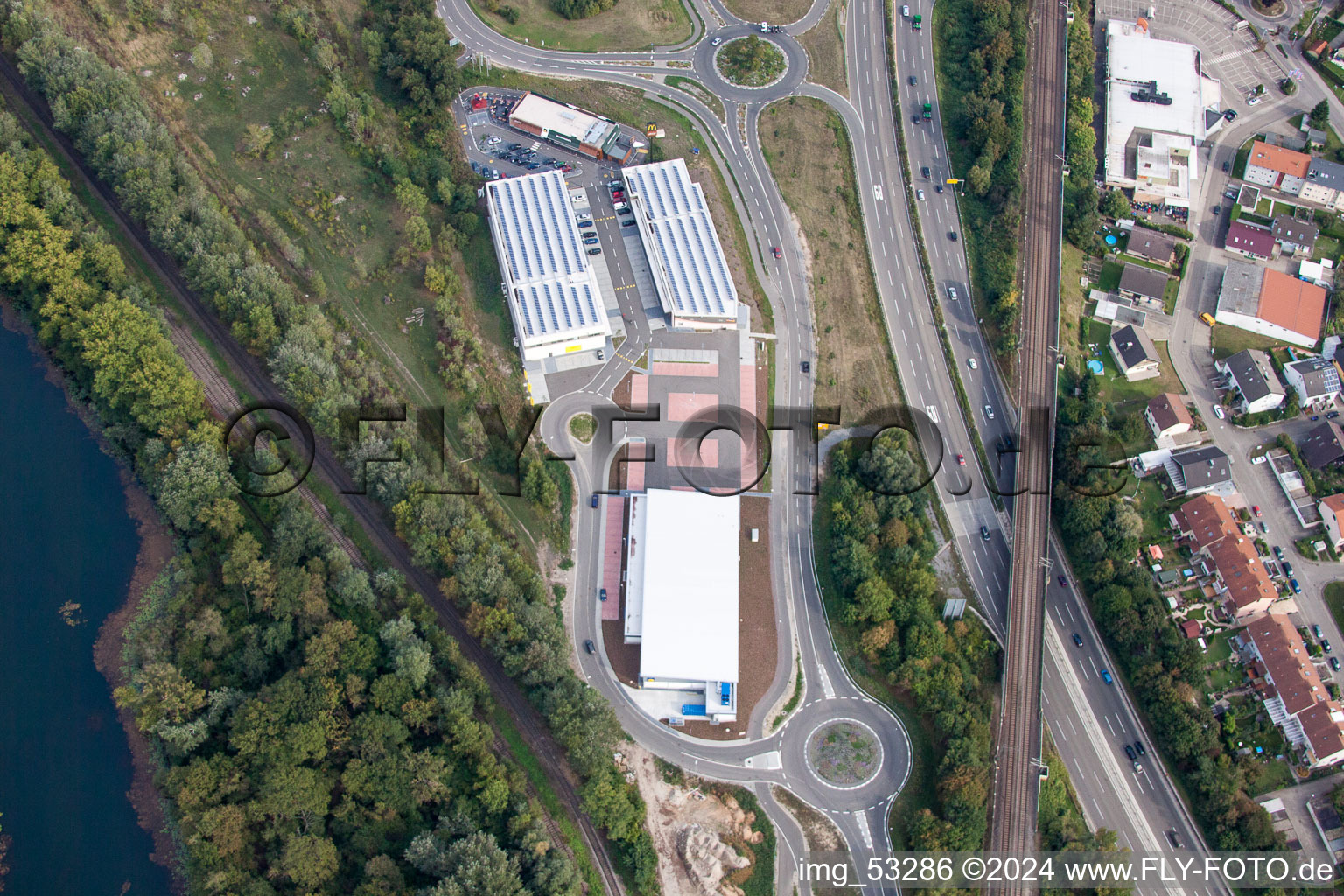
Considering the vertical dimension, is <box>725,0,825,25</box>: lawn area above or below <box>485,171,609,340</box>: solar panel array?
above

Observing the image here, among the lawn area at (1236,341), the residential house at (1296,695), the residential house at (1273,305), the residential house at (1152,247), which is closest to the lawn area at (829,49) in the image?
the residential house at (1152,247)

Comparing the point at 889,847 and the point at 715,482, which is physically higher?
the point at 715,482

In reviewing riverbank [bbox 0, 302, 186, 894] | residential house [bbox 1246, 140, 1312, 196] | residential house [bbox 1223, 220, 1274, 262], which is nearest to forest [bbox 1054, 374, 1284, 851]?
residential house [bbox 1223, 220, 1274, 262]

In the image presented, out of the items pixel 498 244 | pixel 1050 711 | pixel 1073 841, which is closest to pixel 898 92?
pixel 498 244

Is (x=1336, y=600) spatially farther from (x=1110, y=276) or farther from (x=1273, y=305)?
(x=1110, y=276)

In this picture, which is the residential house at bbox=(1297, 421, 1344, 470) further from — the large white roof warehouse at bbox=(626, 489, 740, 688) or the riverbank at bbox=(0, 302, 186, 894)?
the riverbank at bbox=(0, 302, 186, 894)

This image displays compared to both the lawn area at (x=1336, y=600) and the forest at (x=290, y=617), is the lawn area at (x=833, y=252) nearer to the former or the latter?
the forest at (x=290, y=617)

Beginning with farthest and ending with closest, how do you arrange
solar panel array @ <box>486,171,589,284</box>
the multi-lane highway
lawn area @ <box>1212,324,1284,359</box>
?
lawn area @ <box>1212,324,1284,359</box> → solar panel array @ <box>486,171,589,284</box> → the multi-lane highway

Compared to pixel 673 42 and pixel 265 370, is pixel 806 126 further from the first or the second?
pixel 265 370
